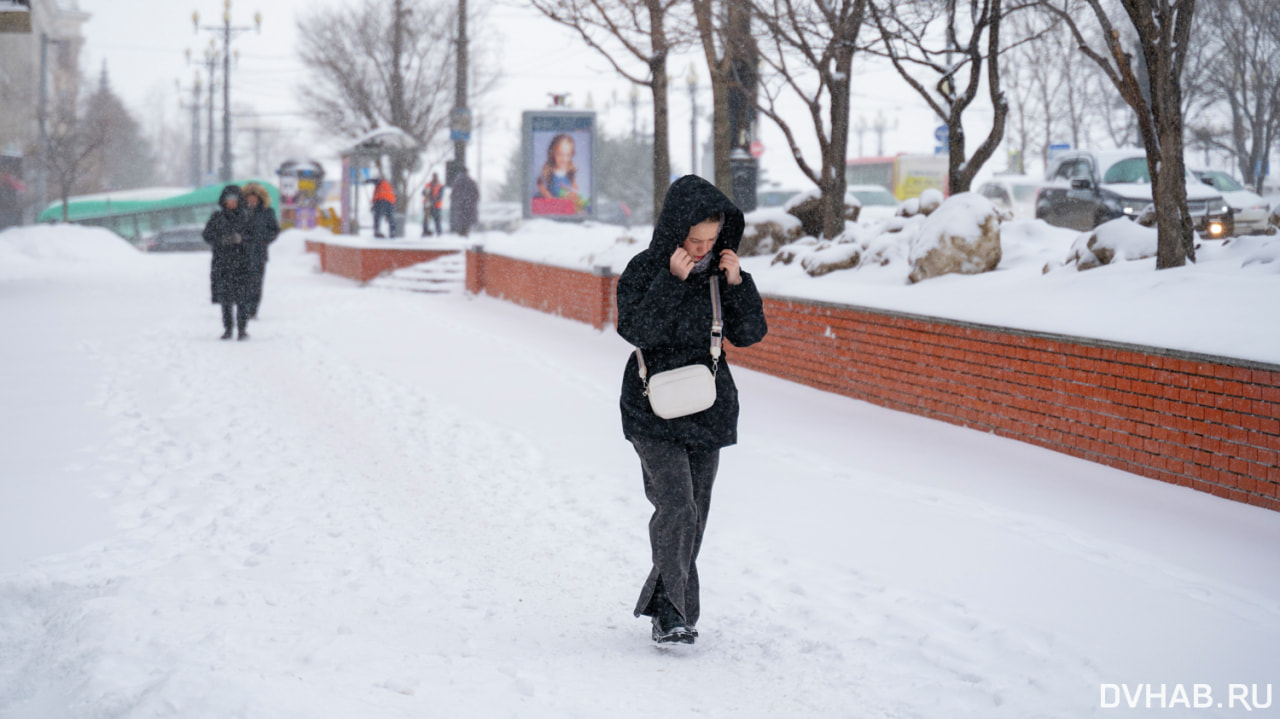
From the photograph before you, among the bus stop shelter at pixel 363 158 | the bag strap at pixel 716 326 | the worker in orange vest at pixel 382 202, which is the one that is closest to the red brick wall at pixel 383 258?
the worker in orange vest at pixel 382 202

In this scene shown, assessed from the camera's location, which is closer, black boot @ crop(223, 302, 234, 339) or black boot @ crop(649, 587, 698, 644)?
black boot @ crop(649, 587, 698, 644)

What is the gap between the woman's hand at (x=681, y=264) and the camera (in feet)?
12.2

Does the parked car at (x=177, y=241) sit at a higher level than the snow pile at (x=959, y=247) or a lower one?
higher

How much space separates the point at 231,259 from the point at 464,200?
48.2ft

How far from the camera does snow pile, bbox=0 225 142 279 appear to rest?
955 inches

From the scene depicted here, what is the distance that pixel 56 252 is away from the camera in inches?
1074

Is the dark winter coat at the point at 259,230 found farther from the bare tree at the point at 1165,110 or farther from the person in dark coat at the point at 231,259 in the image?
the bare tree at the point at 1165,110

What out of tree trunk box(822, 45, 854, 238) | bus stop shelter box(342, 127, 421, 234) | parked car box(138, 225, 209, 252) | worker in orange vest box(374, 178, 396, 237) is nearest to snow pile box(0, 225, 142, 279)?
bus stop shelter box(342, 127, 421, 234)

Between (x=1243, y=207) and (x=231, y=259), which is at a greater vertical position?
(x=1243, y=207)

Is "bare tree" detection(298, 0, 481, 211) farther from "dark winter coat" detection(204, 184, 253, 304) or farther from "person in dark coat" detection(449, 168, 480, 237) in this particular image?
"dark winter coat" detection(204, 184, 253, 304)

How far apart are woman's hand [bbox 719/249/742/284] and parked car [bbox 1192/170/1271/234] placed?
41.0ft

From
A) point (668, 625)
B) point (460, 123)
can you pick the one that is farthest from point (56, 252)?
point (668, 625)

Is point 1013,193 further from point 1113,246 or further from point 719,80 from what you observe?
point 1113,246

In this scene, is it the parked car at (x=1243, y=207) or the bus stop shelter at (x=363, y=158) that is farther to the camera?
the bus stop shelter at (x=363, y=158)
